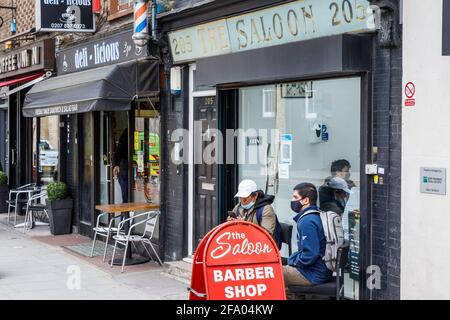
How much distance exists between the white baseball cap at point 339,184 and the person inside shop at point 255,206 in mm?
740

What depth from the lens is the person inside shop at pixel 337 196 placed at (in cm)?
729

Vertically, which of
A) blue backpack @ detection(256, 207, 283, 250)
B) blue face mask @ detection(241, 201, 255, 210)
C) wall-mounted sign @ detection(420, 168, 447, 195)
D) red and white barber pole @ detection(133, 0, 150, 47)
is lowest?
blue backpack @ detection(256, 207, 283, 250)

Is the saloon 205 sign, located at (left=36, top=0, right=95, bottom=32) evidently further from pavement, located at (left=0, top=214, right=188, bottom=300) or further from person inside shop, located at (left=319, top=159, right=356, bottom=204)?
person inside shop, located at (left=319, top=159, right=356, bottom=204)

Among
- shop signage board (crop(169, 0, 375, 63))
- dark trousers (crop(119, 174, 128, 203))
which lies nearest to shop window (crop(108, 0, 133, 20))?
shop signage board (crop(169, 0, 375, 63))

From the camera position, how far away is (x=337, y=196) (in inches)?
292

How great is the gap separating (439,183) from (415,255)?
705mm

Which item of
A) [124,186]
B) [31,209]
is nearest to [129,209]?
[124,186]

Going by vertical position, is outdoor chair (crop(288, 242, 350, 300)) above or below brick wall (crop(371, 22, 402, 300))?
below

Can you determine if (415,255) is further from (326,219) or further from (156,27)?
(156,27)

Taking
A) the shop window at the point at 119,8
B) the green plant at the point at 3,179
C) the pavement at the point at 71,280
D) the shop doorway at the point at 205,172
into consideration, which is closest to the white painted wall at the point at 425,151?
the pavement at the point at 71,280

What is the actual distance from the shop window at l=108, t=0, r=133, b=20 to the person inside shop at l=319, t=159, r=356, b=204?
15.3 feet

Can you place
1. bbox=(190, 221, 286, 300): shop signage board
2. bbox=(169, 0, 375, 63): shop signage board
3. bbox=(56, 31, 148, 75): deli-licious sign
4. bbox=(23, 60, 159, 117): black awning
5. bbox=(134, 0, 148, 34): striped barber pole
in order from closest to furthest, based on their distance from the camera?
bbox=(190, 221, 286, 300): shop signage board, bbox=(169, 0, 375, 63): shop signage board, bbox=(134, 0, 148, 34): striped barber pole, bbox=(23, 60, 159, 117): black awning, bbox=(56, 31, 148, 75): deli-licious sign

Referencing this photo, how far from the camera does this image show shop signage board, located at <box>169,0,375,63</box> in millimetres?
6699

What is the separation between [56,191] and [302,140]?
651 centimetres
